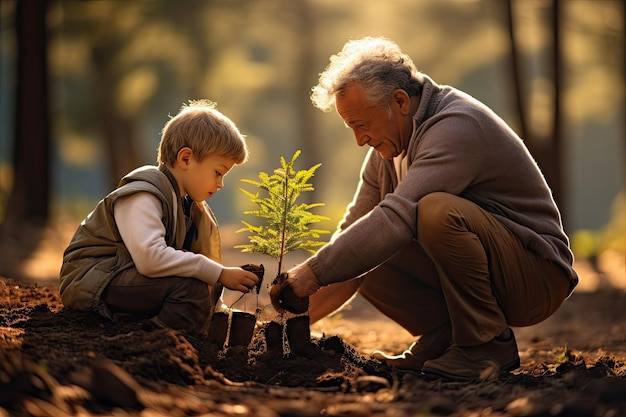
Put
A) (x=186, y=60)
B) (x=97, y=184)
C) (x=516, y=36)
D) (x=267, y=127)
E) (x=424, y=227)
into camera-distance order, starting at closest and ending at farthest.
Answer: (x=424, y=227) < (x=516, y=36) < (x=186, y=60) < (x=267, y=127) < (x=97, y=184)

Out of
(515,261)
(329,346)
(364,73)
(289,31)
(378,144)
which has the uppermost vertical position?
(289,31)

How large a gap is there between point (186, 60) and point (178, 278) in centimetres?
1561

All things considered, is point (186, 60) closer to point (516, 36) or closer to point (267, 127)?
point (516, 36)

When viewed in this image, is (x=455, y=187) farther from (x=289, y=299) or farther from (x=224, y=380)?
(x=224, y=380)

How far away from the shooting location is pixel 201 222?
14.3 feet

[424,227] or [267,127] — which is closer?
[424,227]

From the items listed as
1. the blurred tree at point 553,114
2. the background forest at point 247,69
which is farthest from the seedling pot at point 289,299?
the blurred tree at point 553,114

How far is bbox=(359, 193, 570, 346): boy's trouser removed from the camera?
383cm

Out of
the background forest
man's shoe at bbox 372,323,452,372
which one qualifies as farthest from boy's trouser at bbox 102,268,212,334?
the background forest

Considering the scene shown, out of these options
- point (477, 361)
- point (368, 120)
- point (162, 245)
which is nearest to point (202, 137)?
point (162, 245)

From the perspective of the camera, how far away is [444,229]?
12.5 feet

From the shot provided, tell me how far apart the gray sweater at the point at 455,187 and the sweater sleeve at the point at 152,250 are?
53 centimetres

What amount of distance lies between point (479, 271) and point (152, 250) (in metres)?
1.52

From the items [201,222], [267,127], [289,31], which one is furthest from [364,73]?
[267,127]
